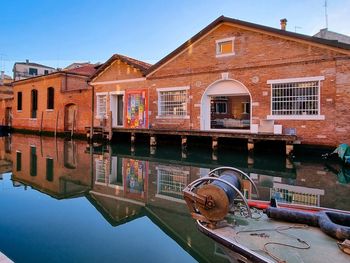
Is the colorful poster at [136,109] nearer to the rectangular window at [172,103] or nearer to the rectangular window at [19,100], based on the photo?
the rectangular window at [172,103]

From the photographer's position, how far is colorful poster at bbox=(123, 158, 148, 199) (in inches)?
262

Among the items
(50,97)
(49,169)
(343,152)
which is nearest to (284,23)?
(343,152)

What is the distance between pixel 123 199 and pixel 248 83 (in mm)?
9160

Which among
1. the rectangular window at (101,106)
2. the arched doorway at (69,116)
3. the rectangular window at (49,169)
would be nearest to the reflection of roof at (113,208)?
the rectangular window at (49,169)

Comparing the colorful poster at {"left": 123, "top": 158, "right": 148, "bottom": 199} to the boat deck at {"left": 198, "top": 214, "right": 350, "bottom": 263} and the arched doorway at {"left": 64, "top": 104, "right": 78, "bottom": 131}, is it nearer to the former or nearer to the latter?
the boat deck at {"left": 198, "top": 214, "right": 350, "bottom": 263}

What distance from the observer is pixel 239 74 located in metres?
13.6

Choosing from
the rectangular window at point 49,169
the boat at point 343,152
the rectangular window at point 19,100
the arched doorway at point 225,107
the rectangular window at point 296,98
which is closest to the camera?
the rectangular window at point 49,169

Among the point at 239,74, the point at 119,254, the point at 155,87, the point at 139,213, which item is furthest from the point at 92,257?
the point at 155,87

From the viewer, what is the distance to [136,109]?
691 inches

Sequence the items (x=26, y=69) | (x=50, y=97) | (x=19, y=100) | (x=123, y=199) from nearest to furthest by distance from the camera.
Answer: (x=123, y=199)
(x=50, y=97)
(x=19, y=100)
(x=26, y=69)

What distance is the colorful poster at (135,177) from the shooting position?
6657mm

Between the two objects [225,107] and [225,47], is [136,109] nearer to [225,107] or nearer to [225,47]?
[225,47]

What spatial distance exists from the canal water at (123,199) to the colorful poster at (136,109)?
5.74 metres

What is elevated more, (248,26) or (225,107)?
(248,26)
